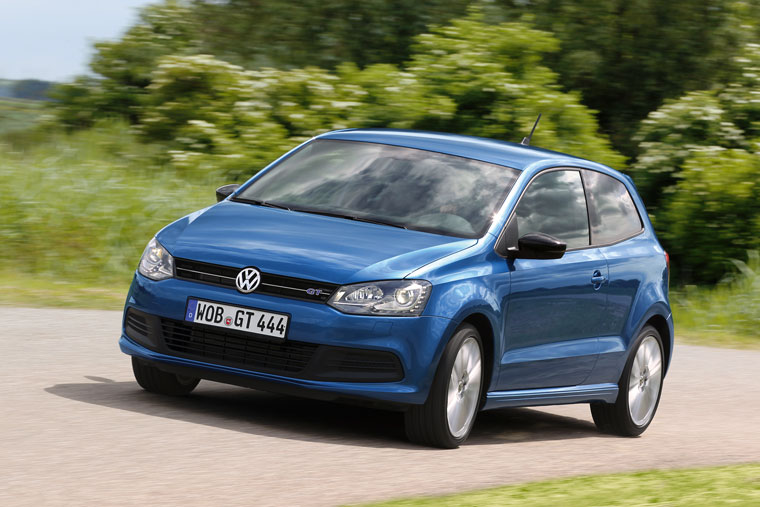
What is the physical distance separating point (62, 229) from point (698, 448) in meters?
7.45

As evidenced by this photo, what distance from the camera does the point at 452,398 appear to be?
660 centimetres

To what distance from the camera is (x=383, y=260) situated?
6438 mm

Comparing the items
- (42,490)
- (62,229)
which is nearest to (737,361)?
(62,229)

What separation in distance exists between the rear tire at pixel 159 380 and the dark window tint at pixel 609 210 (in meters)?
2.66

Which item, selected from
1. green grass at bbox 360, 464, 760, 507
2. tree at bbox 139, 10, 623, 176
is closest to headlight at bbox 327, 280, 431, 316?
green grass at bbox 360, 464, 760, 507

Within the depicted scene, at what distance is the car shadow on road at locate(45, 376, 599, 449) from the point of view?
6.66m

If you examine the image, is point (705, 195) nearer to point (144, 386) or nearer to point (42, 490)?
point (144, 386)

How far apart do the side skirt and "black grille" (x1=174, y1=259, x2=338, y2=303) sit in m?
1.21

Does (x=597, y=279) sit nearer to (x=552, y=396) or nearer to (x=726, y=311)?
(x=552, y=396)

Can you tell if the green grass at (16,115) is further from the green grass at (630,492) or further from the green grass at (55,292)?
the green grass at (630,492)

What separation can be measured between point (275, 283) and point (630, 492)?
76.1 inches

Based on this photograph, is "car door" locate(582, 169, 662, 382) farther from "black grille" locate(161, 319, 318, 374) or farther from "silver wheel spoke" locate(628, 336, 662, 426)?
"black grille" locate(161, 319, 318, 374)

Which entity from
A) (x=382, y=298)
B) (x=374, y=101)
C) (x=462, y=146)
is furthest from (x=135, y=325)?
(x=374, y=101)

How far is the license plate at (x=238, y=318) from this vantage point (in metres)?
6.33
